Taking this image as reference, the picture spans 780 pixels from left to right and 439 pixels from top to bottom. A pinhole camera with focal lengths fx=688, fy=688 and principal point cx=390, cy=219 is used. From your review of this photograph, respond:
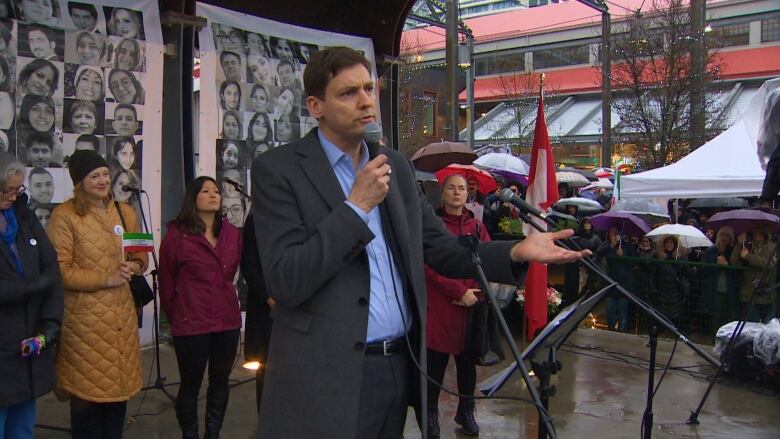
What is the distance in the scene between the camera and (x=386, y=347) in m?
2.20

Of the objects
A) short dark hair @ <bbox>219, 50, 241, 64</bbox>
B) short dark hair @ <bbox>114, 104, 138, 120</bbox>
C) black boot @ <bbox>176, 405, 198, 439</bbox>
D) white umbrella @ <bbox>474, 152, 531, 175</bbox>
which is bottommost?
black boot @ <bbox>176, 405, 198, 439</bbox>

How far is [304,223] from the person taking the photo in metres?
2.08

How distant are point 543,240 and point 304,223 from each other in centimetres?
84

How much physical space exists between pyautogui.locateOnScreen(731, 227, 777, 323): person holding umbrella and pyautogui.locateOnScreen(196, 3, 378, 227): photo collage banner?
553 centimetres

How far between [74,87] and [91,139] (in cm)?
43

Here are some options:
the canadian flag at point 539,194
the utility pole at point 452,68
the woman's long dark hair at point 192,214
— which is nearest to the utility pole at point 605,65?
the utility pole at point 452,68

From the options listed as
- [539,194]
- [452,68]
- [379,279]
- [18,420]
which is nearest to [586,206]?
[379,279]

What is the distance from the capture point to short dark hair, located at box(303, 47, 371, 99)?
2.14 m

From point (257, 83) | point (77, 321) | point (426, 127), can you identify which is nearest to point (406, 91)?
point (426, 127)

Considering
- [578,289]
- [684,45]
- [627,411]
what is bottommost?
[627,411]

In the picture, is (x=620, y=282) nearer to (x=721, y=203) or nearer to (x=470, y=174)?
(x=470, y=174)

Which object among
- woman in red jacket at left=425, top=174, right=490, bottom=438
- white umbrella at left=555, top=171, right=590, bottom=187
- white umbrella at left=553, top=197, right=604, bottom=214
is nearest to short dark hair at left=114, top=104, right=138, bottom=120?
woman in red jacket at left=425, top=174, right=490, bottom=438

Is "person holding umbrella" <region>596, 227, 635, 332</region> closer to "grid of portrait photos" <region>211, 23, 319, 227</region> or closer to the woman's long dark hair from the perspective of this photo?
"grid of portrait photos" <region>211, 23, 319, 227</region>

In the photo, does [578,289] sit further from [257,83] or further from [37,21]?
[37,21]
